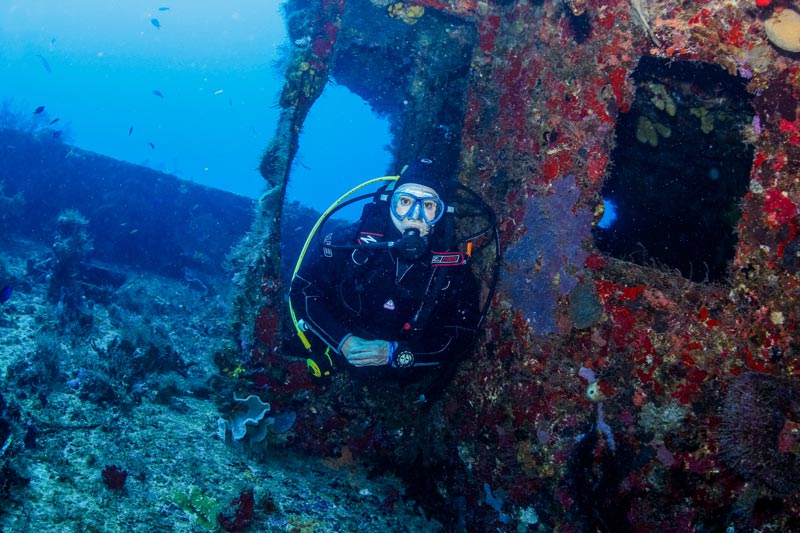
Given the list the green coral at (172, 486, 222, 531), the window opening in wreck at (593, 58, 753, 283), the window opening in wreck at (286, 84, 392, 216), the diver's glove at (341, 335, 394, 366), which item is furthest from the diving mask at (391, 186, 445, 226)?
the window opening in wreck at (286, 84, 392, 216)

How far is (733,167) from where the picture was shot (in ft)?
10.6

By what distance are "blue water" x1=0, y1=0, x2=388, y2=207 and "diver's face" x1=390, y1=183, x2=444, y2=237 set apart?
109 metres

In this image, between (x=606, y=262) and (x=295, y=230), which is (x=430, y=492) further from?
(x=295, y=230)

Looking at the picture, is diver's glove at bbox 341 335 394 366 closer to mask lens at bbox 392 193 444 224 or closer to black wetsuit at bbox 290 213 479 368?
black wetsuit at bbox 290 213 479 368

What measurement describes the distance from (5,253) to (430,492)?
12092mm

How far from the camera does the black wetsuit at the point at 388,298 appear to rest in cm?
450

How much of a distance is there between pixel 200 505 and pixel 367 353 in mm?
1879

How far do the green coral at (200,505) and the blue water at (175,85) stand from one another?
109947 mm

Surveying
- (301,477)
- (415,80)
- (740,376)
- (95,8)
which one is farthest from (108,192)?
(95,8)

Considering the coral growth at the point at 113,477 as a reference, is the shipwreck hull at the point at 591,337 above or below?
above

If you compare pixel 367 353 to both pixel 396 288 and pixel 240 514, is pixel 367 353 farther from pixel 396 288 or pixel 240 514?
pixel 240 514

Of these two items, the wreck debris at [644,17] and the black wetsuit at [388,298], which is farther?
the black wetsuit at [388,298]

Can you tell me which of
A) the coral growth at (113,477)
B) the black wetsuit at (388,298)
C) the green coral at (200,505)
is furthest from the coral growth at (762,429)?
the coral growth at (113,477)

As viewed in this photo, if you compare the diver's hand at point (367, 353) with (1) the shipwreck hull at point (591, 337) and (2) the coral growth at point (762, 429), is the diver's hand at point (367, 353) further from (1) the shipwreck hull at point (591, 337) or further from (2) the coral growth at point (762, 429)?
(2) the coral growth at point (762, 429)
